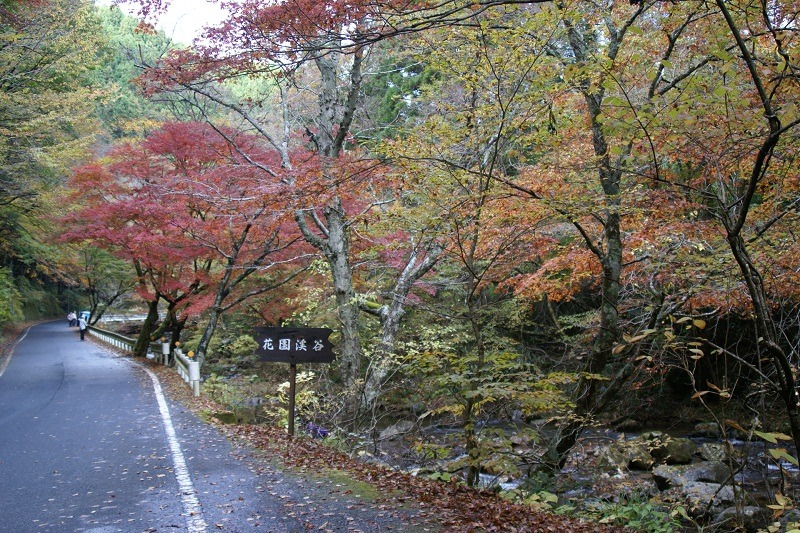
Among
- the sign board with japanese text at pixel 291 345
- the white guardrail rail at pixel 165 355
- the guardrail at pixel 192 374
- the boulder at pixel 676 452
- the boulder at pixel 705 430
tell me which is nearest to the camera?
the sign board with japanese text at pixel 291 345

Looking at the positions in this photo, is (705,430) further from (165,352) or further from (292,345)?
(165,352)

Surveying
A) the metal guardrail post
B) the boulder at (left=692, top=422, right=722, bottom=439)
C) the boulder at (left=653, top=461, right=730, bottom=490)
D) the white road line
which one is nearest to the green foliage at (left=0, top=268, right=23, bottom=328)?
the metal guardrail post

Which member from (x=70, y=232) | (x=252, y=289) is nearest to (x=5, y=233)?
(x=70, y=232)

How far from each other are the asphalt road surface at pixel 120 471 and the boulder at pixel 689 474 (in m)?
7.28

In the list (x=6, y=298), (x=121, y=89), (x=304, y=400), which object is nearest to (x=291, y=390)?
(x=304, y=400)

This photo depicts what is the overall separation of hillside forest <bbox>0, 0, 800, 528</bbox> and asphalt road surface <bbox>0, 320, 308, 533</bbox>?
206 centimetres

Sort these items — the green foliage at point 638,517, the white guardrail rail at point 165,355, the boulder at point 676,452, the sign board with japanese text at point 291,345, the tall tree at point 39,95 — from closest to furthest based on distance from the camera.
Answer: the green foliage at point 638,517 < the sign board with japanese text at point 291,345 < the boulder at point 676,452 < the white guardrail rail at point 165,355 < the tall tree at point 39,95

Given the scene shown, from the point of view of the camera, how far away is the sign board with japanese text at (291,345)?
9.03 m

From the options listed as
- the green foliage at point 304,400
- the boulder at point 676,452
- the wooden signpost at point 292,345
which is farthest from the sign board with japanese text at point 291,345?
the boulder at point 676,452

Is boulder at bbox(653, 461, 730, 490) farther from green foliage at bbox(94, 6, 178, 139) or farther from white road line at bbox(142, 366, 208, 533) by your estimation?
green foliage at bbox(94, 6, 178, 139)

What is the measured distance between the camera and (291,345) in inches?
357

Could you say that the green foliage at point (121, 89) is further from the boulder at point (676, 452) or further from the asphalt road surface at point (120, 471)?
the boulder at point (676, 452)

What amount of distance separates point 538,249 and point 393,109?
13005 mm

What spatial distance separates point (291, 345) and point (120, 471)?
9.30 feet
